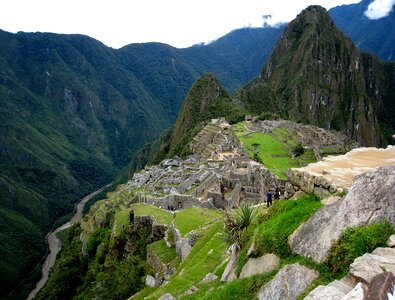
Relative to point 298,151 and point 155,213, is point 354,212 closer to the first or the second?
point 155,213

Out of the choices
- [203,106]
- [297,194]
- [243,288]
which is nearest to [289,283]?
[243,288]

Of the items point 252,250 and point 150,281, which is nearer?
point 252,250

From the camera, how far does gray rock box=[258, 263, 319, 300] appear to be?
9016mm

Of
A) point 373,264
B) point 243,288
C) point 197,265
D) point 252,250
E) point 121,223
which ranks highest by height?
point 373,264

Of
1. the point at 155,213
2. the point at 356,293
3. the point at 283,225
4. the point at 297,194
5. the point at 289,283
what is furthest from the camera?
the point at 155,213

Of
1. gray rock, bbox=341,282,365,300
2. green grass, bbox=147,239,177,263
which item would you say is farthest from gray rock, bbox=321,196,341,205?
green grass, bbox=147,239,177,263

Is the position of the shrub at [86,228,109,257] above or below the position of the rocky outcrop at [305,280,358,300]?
below

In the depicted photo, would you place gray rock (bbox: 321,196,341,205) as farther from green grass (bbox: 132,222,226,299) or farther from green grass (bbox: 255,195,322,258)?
green grass (bbox: 132,222,226,299)

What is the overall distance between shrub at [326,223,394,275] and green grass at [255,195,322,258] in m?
1.82

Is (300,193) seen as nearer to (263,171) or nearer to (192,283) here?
(192,283)

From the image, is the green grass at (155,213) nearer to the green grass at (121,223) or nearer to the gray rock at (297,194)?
the green grass at (121,223)

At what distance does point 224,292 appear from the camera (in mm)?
11078

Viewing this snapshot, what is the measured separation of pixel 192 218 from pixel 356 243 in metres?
18.1

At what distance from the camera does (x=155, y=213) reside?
28828 millimetres
